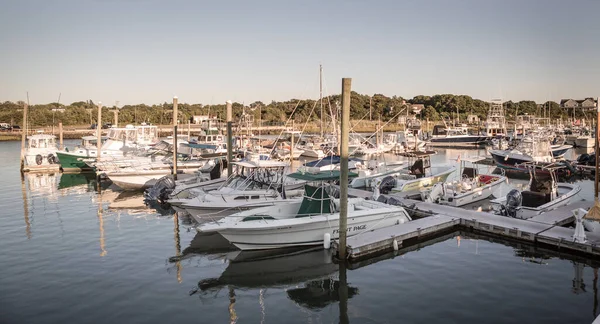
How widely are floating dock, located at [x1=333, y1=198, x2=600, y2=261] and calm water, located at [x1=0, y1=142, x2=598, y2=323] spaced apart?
394 millimetres

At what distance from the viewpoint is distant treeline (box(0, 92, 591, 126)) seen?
97.2m

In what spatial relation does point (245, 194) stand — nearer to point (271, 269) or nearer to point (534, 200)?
point (271, 269)

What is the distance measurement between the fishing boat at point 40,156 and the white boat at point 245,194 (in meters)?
24.4

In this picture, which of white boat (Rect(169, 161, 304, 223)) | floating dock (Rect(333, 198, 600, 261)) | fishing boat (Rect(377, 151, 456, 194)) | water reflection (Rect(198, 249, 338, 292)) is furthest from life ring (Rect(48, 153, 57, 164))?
floating dock (Rect(333, 198, 600, 261))

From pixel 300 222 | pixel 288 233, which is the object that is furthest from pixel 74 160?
pixel 300 222

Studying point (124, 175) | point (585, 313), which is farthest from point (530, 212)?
point (124, 175)

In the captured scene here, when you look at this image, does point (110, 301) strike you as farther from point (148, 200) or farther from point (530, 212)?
point (530, 212)

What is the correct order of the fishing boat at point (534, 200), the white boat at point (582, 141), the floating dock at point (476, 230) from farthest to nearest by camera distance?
the white boat at point (582, 141) < the fishing boat at point (534, 200) < the floating dock at point (476, 230)

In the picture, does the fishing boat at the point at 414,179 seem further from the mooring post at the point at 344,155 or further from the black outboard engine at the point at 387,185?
the mooring post at the point at 344,155

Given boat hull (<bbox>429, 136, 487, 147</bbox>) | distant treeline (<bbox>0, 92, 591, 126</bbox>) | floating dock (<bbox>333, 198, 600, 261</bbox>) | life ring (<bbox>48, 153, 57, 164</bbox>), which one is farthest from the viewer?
distant treeline (<bbox>0, 92, 591, 126</bbox>)

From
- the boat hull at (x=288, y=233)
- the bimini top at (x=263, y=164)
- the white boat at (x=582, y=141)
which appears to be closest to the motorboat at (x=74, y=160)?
the bimini top at (x=263, y=164)

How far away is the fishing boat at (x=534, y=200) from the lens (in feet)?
58.2

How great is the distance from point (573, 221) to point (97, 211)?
69.5 ft

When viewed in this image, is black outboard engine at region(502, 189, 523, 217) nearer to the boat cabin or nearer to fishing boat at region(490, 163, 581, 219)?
fishing boat at region(490, 163, 581, 219)
